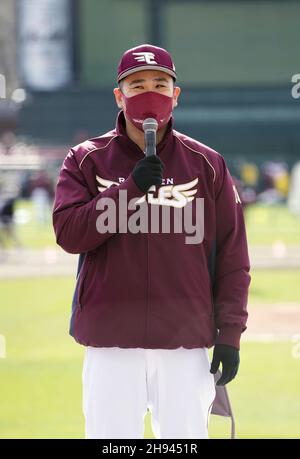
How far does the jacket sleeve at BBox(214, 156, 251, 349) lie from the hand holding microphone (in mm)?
359

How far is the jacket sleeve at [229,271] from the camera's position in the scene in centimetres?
384

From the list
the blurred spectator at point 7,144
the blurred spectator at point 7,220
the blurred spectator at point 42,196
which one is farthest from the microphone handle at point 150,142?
the blurred spectator at point 7,144

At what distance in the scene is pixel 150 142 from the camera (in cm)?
360

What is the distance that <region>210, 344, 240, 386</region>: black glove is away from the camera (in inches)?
150

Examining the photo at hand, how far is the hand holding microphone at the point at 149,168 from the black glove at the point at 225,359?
652mm

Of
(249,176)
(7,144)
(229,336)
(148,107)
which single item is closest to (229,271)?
(229,336)

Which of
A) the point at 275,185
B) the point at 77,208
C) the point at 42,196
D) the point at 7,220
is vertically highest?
the point at 275,185

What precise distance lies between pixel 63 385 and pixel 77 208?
183 inches

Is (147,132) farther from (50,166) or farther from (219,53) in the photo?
(219,53)

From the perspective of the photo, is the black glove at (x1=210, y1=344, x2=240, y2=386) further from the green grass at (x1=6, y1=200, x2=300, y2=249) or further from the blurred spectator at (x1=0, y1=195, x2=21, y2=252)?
the green grass at (x1=6, y1=200, x2=300, y2=249)

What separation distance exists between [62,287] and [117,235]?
1150 centimetres

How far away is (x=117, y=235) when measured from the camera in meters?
3.71

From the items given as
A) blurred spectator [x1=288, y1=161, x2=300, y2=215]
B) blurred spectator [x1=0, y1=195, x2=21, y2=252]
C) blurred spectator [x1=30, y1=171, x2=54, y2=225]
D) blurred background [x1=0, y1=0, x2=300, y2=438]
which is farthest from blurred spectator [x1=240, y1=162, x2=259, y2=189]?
blurred spectator [x1=0, y1=195, x2=21, y2=252]

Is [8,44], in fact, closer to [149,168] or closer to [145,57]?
[145,57]
